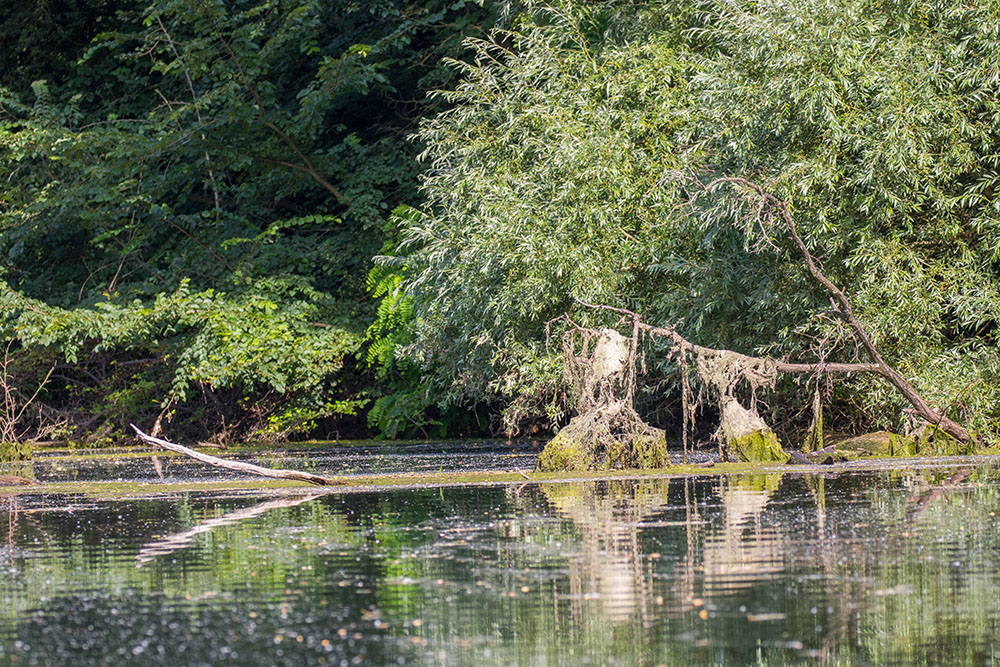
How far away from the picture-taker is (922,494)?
13812mm

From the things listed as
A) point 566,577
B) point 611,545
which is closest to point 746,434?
point 611,545

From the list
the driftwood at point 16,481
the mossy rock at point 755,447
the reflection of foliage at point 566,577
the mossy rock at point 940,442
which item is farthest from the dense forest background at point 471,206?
the driftwood at point 16,481

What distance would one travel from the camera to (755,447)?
19000mm

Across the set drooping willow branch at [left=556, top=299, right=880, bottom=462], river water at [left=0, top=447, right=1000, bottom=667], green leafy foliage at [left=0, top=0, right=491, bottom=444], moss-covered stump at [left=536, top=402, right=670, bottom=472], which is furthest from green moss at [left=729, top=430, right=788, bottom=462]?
green leafy foliage at [left=0, top=0, right=491, bottom=444]

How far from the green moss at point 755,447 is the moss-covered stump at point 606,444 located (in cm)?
101

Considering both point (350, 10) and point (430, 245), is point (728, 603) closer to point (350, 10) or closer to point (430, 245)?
point (430, 245)

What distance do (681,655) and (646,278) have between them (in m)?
16.8

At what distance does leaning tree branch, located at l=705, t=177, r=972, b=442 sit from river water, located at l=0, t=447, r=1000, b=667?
4428 millimetres

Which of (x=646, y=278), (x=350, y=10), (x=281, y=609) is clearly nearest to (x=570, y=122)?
(x=646, y=278)

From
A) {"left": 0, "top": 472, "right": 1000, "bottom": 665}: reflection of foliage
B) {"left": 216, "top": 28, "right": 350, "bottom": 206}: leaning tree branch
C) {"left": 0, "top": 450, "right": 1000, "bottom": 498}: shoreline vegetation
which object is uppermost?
{"left": 216, "top": 28, "right": 350, "bottom": 206}: leaning tree branch

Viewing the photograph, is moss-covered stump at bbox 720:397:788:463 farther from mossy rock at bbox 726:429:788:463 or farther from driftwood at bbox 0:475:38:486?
driftwood at bbox 0:475:38:486

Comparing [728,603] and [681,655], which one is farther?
[728,603]

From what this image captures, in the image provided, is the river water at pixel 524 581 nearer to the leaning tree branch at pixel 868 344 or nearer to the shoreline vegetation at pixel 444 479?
the shoreline vegetation at pixel 444 479

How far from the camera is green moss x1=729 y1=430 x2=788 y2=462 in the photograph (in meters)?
19.0
